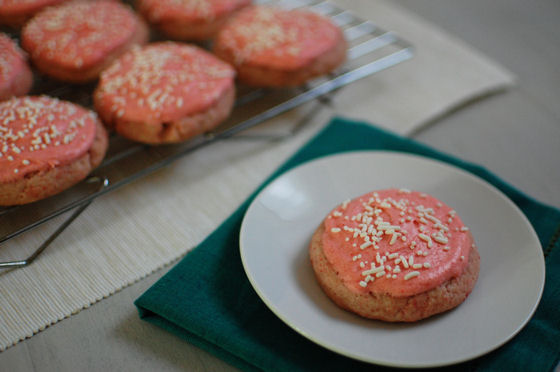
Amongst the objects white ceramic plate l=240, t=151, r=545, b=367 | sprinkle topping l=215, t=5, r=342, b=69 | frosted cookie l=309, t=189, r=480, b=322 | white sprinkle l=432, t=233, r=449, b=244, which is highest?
sprinkle topping l=215, t=5, r=342, b=69

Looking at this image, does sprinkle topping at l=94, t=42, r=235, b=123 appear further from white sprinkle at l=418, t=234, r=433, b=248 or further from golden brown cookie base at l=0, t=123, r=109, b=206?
white sprinkle at l=418, t=234, r=433, b=248

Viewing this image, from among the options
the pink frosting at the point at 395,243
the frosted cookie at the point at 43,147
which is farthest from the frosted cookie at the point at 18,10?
the pink frosting at the point at 395,243

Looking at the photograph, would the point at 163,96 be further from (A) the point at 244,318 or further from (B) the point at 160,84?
(A) the point at 244,318

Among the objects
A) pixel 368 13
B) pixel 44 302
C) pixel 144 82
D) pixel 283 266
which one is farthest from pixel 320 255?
pixel 368 13

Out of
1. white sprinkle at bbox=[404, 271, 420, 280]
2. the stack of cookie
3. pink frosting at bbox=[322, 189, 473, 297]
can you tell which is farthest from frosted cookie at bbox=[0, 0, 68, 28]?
white sprinkle at bbox=[404, 271, 420, 280]

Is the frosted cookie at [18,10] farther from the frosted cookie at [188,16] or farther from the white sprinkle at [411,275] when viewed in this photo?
the white sprinkle at [411,275]

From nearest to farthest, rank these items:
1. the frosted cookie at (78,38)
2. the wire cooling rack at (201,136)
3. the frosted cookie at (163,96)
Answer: the wire cooling rack at (201,136) < the frosted cookie at (163,96) < the frosted cookie at (78,38)
